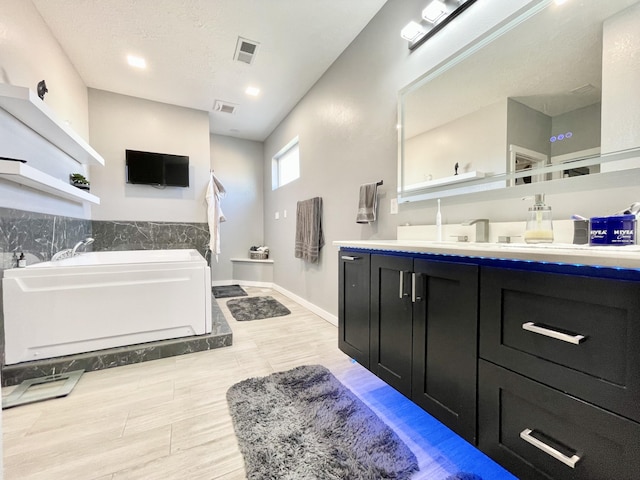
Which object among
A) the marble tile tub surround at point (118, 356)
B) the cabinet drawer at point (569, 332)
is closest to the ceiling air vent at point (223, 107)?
the marble tile tub surround at point (118, 356)

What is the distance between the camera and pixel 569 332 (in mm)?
709

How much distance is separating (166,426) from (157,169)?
3374 millimetres

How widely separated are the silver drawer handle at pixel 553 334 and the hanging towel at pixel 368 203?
4.81 feet

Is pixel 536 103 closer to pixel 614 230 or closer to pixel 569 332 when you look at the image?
pixel 614 230

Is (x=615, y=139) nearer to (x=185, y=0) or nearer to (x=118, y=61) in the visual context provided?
(x=185, y=0)

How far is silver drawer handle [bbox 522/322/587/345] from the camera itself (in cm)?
68

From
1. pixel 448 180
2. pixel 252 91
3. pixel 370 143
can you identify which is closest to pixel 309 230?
pixel 370 143

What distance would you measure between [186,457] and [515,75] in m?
2.35

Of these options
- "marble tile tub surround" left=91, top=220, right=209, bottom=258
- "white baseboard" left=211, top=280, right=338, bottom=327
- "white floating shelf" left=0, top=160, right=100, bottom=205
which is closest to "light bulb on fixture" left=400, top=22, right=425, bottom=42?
"white baseboard" left=211, top=280, right=338, bottom=327

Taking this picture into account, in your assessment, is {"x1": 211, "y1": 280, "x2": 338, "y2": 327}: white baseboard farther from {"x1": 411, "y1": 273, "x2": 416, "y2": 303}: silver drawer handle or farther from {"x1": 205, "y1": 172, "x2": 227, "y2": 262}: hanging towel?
{"x1": 411, "y1": 273, "x2": 416, "y2": 303}: silver drawer handle

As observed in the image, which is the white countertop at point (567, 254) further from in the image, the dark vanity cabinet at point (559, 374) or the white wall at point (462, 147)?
the white wall at point (462, 147)

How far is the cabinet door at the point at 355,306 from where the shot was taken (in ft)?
5.07

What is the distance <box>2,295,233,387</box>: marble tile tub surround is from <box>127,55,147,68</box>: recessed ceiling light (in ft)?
9.32

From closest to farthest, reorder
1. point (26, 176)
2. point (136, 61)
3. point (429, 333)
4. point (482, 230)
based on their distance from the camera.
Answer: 1. point (429, 333)
2. point (482, 230)
3. point (26, 176)
4. point (136, 61)
